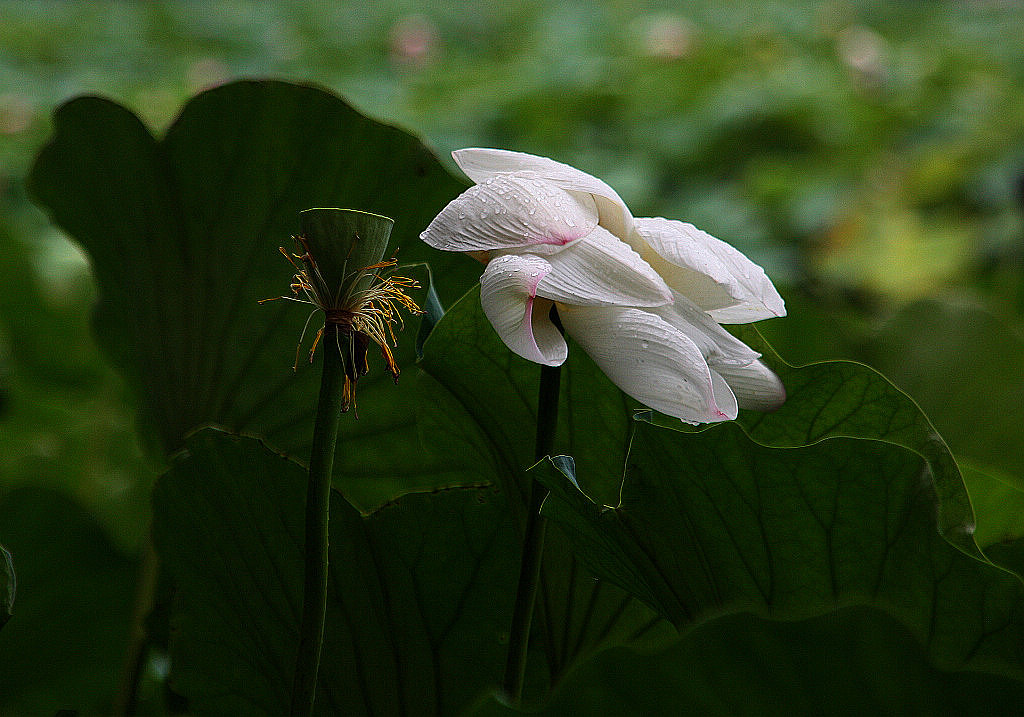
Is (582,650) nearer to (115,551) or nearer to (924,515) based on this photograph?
(924,515)

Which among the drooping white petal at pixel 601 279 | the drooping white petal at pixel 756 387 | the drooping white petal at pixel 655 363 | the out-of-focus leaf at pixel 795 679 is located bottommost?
the out-of-focus leaf at pixel 795 679

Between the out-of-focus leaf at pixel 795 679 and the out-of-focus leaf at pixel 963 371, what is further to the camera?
the out-of-focus leaf at pixel 963 371

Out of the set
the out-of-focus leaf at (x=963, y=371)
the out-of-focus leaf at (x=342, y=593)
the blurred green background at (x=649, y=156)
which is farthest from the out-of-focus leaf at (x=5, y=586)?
the out-of-focus leaf at (x=963, y=371)

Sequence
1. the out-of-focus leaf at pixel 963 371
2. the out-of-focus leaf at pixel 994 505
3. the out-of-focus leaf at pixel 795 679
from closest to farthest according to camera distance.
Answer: the out-of-focus leaf at pixel 795 679
the out-of-focus leaf at pixel 994 505
the out-of-focus leaf at pixel 963 371

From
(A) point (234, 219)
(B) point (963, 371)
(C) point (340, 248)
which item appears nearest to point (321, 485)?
(C) point (340, 248)

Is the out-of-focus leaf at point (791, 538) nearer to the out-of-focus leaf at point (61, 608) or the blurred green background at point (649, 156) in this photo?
the blurred green background at point (649, 156)

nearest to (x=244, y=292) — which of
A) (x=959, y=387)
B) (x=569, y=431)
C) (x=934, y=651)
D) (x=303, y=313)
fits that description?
(x=303, y=313)

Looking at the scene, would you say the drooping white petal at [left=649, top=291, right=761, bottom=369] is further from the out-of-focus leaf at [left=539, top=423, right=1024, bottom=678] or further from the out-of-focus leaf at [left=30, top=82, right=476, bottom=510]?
the out-of-focus leaf at [left=30, top=82, right=476, bottom=510]
